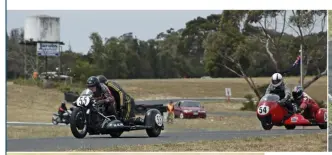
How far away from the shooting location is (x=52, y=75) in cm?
2102

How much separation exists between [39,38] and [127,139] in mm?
3237

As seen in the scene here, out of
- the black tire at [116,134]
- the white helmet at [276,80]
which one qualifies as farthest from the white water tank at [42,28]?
the white helmet at [276,80]

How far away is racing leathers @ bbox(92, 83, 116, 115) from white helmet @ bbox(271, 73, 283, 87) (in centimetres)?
385

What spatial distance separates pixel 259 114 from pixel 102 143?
3871 millimetres

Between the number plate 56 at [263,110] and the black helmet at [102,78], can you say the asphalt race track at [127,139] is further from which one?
the black helmet at [102,78]

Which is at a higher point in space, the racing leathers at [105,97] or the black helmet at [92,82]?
the black helmet at [92,82]

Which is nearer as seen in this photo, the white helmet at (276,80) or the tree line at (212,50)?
the tree line at (212,50)

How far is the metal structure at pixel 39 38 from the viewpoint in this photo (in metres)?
20.3

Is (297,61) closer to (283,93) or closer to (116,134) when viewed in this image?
(283,93)

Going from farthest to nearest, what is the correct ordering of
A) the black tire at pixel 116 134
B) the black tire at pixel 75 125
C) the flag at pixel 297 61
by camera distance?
1. the flag at pixel 297 61
2. the black tire at pixel 116 134
3. the black tire at pixel 75 125

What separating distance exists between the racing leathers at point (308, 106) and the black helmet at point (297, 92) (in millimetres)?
86

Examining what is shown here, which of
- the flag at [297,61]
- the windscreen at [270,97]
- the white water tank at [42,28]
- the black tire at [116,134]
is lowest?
the black tire at [116,134]
